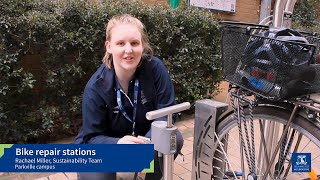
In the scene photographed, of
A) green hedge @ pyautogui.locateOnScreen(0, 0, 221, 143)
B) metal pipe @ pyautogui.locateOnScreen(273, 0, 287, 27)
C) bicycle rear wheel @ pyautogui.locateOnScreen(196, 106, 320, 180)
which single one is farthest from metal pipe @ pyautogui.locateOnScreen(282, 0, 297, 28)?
green hedge @ pyautogui.locateOnScreen(0, 0, 221, 143)

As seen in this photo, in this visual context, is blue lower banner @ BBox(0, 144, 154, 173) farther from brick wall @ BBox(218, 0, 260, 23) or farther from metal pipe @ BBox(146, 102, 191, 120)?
brick wall @ BBox(218, 0, 260, 23)

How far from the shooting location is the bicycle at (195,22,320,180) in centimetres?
160

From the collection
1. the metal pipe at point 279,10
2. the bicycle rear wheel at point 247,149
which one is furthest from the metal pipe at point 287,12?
the bicycle rear wheel at point 247,149

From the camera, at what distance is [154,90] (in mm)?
2229

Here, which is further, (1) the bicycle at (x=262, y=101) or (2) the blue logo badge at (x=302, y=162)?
Result: (2) the blue logo badge at (x=302, y=162)

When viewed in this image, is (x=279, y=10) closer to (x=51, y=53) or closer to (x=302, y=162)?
(x=302, y=162)

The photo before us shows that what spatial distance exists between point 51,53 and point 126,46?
1575 mm

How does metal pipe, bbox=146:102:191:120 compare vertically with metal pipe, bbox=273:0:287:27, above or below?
below

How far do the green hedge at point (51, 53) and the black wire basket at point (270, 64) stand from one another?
190 cm

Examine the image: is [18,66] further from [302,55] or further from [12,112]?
[302,55]

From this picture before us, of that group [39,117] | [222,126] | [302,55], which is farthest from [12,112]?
[302,55]

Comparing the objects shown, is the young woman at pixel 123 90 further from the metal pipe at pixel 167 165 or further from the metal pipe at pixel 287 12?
the metal pipe at pixel 287 12

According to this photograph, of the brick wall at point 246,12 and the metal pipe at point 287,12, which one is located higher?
the brick wall at point 246,12

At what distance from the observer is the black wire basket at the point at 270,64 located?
1.56 m
